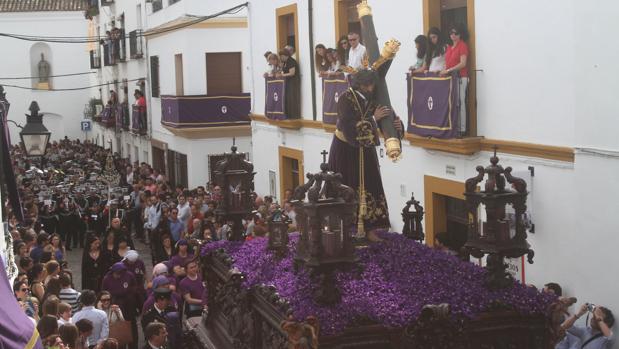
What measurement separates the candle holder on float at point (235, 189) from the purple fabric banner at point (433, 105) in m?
3.11

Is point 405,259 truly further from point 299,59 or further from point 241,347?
point 299,59

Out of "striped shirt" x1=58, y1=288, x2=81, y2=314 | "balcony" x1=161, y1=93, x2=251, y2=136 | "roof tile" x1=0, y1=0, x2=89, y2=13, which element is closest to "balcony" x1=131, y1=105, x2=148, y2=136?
"balcony" x1=161, y1=93, x2=251, y2=136

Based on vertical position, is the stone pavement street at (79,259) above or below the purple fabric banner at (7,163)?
below

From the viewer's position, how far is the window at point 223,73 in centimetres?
2556

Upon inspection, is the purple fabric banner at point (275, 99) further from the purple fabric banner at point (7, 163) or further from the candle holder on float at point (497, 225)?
the candle holder on float at point (497, 225)

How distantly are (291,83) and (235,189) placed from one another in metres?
8.18

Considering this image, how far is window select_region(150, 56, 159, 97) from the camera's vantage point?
29.3 meters

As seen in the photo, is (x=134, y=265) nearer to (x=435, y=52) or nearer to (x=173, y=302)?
(x=173, y=302)

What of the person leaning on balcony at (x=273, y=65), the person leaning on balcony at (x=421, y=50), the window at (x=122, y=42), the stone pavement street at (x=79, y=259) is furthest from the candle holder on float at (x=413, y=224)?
the window at (x=122, y=42)

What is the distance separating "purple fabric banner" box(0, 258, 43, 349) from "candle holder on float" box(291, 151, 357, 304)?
407cm

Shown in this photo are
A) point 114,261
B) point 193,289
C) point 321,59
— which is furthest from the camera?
point 321,59

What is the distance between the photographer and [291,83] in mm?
18328

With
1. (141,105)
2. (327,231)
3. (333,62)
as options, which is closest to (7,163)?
(333,62)

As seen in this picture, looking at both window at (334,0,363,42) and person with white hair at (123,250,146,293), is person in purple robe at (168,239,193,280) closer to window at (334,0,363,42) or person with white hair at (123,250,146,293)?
person with white hair at (123,250,146,293)
